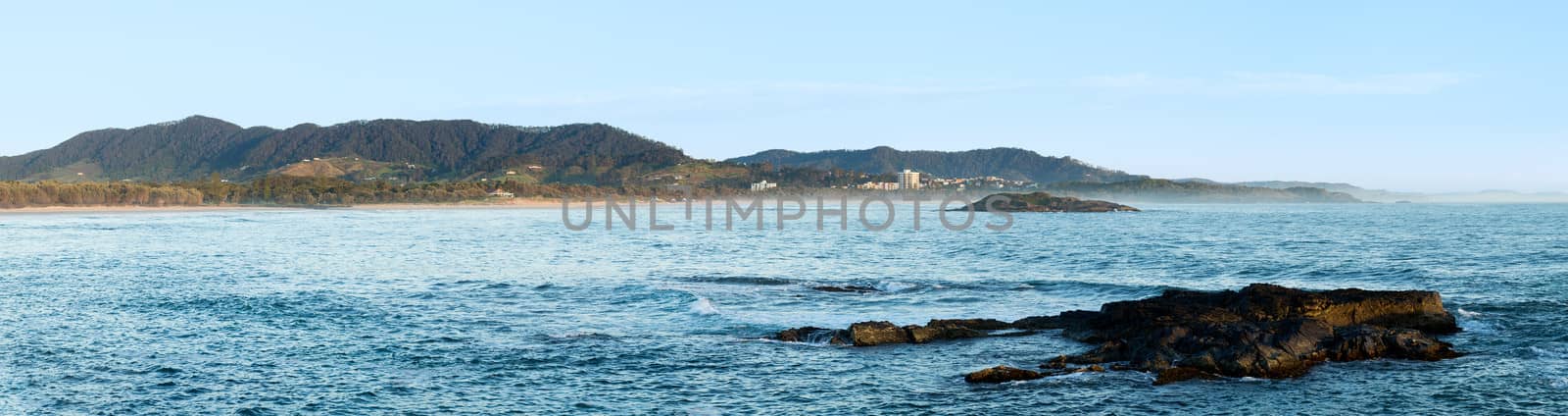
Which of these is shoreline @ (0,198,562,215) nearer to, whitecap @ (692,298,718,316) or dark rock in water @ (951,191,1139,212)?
dark rock in water @ (951,191,1139,212)

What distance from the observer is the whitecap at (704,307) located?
103 feet

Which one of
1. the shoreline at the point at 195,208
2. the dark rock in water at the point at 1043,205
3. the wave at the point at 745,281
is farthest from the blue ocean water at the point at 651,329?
the dark rock in water at the point at 1043,205

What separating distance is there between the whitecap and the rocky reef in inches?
222

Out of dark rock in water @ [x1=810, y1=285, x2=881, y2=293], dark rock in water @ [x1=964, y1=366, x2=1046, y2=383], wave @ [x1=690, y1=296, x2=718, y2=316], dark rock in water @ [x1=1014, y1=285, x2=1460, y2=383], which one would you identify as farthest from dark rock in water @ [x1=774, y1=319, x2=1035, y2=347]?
dark rock in water @ [x1=810, y1=285, x2=881, y2=293]

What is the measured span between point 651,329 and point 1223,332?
13455 millimetres

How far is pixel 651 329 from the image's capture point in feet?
92.0

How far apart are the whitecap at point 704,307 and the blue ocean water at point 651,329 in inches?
7.2

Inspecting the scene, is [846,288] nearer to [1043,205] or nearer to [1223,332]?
[1223,332]

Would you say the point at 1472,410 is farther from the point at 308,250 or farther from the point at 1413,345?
the point at 308,250

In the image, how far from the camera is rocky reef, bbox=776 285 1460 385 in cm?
2077

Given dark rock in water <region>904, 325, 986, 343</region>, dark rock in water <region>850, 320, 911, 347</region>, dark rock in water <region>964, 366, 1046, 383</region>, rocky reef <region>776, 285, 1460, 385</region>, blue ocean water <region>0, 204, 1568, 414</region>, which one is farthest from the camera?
dark rock in water <region>904, 325, 986, 343</region>

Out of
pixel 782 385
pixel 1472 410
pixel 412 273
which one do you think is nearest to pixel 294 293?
pixel 412 273

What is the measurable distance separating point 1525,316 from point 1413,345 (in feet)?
28.0

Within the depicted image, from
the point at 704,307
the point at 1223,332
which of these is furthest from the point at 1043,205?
the point at 1223,332
